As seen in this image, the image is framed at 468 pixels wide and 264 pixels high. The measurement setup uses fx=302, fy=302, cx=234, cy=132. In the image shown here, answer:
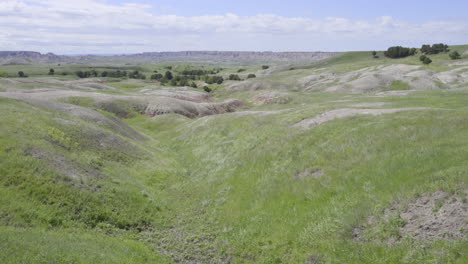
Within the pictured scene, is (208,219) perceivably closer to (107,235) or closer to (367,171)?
(107,235)

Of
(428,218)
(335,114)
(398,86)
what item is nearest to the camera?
(428,218)

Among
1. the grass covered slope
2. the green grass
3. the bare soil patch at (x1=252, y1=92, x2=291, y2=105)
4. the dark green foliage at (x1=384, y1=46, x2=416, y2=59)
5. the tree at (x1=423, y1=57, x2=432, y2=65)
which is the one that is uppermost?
the dark green foliage at (x1=384, y1=46, x2=416, y2=59)

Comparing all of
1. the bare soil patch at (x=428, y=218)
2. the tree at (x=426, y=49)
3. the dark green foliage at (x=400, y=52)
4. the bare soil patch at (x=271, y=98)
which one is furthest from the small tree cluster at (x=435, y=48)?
the bare soil patch at (x=428, y=218)

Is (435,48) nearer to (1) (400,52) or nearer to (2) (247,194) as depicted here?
(1) (400,52)

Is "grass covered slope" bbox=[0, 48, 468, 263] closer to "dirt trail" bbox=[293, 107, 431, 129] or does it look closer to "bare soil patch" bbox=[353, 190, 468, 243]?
"bare soil patch" bbox=[353, 190, 468, 243]

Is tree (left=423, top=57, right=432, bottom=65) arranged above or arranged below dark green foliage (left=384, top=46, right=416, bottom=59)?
below

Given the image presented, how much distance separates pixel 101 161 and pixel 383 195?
24.5 m

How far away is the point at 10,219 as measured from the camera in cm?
1616

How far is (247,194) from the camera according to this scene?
2447cm

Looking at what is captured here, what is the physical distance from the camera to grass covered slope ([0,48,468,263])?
14922 mm

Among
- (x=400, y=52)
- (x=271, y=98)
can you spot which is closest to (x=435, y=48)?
(x=400, y=52)

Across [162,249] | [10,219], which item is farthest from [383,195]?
[10,219]

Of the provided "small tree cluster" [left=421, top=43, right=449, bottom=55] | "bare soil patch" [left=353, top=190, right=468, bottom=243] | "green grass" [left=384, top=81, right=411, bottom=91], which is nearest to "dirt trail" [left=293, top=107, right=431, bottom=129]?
"bare soil patch" [left=353, top=190, right=468, bottom=243]

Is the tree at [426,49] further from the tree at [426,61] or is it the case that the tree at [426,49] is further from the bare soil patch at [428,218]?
the bare soil patch at [428,218]
